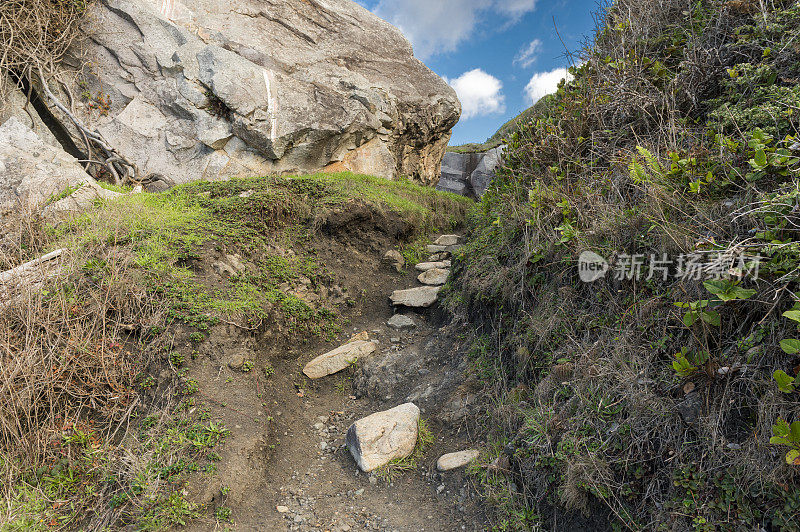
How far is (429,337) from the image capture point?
5176 mm

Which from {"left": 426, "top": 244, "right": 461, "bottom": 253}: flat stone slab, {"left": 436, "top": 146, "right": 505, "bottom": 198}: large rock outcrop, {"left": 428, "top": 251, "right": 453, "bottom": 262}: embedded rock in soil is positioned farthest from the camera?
{"left": 436, "top": 146, "right": 505, "bottom": 198}: large rock outcrop

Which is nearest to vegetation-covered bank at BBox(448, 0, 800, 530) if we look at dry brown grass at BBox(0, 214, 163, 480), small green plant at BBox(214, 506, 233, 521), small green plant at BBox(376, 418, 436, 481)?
small green plant at BBox(376, 418, 436, 481)

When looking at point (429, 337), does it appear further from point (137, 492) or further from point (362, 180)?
point (362, 180)

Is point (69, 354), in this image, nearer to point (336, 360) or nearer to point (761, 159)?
point (336, 360)

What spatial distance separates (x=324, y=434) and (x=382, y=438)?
2.43 ft

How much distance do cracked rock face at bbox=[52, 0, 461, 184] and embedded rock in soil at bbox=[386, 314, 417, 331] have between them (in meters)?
4.57

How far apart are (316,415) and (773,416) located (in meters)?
3.64

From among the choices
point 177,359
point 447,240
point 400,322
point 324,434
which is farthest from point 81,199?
point 447,240

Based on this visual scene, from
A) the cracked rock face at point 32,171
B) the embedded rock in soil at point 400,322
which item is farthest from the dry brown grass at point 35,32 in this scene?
the embedded rock in soil at point 400,322

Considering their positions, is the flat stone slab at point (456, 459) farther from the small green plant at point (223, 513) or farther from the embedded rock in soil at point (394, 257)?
the embedded rock in soil at point (394, 257)

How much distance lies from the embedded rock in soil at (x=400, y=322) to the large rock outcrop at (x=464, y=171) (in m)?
8.80

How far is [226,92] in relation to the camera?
8.17 m

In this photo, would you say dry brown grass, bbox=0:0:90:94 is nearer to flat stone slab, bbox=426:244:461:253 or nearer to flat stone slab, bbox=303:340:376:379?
flat stone slab, bbox=426:244:461:253

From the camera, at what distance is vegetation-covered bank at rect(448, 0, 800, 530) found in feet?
7.14
